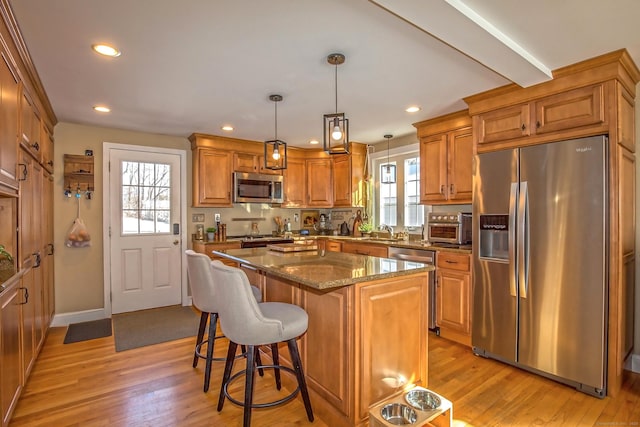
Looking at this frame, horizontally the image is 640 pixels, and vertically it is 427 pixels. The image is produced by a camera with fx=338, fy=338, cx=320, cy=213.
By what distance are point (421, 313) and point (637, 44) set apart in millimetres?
2160

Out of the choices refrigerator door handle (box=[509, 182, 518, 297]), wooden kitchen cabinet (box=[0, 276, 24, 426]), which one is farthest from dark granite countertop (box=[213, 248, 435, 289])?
wooden kitchen cabinet (box=[0, 276, 24, 426])

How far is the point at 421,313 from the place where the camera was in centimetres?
221

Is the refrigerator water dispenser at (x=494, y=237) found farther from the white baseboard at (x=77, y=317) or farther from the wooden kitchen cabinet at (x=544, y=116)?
the white baseboard at (x=77, y=317)

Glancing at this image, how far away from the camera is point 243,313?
1.78 metres

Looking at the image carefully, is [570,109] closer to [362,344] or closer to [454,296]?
[454,296]

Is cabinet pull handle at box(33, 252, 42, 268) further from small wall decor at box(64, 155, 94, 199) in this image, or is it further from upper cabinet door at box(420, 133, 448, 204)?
upper cabinet door at box(420, 133, 448, 204)

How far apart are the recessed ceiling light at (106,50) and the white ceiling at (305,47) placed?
0.14ft

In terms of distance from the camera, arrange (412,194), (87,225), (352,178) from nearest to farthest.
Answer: (87,225) → (412,194) → (352,178)

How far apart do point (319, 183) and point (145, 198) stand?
2.50 meters

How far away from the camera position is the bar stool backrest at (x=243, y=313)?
1.77 m

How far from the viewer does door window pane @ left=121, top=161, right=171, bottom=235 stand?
4320 millimetres

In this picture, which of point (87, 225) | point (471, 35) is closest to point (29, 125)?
point (87, 225)

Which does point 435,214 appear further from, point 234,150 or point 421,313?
point 234,150

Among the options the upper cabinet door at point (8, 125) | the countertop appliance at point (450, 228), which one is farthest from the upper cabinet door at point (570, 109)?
the upper cabinet door at point (8, 125)
